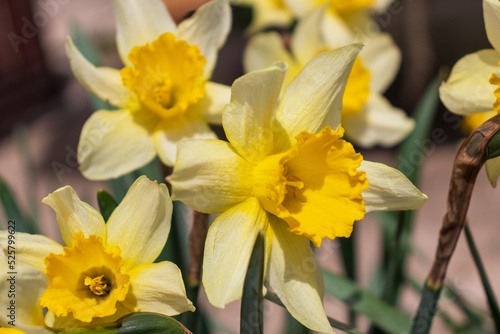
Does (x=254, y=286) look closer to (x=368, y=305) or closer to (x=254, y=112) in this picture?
(x=254, y=112)

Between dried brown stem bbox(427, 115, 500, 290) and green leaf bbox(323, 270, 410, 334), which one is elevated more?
dried brown stem bbox(427, 115, 500, 290)

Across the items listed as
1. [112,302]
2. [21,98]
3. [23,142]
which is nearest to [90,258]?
[112,302]

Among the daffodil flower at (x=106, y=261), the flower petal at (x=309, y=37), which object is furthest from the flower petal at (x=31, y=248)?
the flower petal at (x=309, y=37)

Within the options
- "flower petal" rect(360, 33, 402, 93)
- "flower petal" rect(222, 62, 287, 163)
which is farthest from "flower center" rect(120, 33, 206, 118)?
"flower petal" rect(360, 33, 402, 93)

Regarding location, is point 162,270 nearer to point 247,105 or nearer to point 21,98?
point 247,105

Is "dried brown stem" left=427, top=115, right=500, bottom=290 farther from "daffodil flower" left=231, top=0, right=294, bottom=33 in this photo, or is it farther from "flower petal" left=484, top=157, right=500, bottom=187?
"daffodil flower" left=231, top=0, right=294, bottom=33

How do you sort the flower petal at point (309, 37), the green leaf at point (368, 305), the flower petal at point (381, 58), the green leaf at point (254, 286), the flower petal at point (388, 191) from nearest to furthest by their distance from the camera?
1. the green leaf at point (254, 286)
2. the flower petal at point (388, 191)
3. the green leaf at point (368, 305)
4. the flower petal at point (309, 37)
5. the flower petal at point (381, 58)

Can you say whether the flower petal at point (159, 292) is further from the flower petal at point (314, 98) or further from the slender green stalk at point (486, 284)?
the slender green stalk at point (486, 284)
